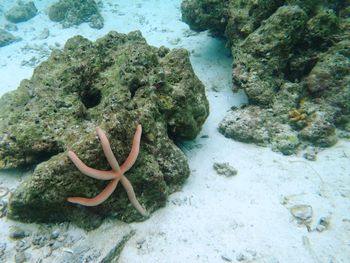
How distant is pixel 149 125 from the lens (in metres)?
4.50

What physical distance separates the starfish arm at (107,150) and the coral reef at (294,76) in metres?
3.13

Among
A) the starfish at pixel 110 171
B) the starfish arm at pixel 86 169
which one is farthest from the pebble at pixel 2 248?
the starfish arm at pixel 86 169

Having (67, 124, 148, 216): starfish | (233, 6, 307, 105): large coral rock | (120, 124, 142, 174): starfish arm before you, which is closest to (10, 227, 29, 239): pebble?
(67, 124, 148, 216): starfish

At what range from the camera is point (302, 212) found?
4.48 m

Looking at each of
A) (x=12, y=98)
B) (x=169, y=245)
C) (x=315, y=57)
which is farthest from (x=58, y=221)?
(x=315, y=57)

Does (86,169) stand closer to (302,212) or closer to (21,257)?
(21,257)

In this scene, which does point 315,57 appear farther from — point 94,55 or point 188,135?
point 94,55

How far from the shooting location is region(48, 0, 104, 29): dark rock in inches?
514

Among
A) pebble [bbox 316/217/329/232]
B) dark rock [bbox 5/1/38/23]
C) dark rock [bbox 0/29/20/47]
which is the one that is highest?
dark rock [bbox 5/1/38/23]

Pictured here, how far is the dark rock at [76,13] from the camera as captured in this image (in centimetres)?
1306

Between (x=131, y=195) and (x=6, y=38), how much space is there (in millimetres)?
11775

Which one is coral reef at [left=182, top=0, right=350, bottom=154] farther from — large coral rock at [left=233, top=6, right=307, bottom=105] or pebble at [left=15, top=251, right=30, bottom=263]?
pebble at [left=15, top=251, right=30, bottom=263]

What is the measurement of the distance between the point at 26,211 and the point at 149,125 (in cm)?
226

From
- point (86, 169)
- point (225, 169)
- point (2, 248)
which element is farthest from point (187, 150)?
point (2, 248)
